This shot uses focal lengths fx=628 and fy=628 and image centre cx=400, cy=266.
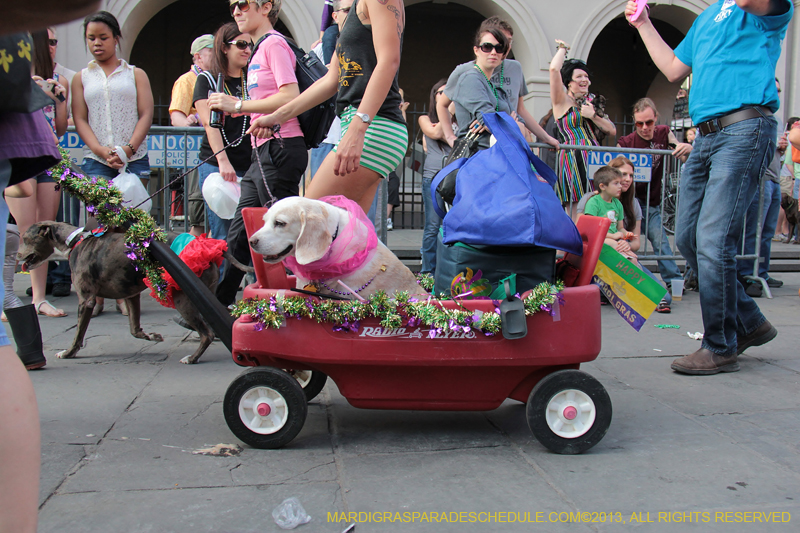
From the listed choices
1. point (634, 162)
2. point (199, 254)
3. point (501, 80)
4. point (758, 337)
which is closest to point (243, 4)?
point (199, 254)

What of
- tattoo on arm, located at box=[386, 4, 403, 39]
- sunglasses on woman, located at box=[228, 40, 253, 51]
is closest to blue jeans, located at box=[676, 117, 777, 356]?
tattoo on arm, located at box=[386, 4, 403, 39]

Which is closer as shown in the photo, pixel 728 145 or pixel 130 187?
pixel 728 145

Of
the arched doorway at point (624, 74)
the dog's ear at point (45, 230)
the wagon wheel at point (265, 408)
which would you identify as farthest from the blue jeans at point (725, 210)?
the arched doorway at point (624, 74)

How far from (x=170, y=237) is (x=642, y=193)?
480 centimetres

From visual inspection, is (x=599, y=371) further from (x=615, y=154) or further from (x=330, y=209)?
(x=615, y=154)

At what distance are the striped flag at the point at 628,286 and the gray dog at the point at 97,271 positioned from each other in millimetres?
1976

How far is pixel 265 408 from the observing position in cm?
232

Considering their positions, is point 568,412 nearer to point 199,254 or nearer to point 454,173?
point 454,173

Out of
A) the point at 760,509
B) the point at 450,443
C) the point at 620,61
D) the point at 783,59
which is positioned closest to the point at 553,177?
the point at 450,443

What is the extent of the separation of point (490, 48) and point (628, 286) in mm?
2883

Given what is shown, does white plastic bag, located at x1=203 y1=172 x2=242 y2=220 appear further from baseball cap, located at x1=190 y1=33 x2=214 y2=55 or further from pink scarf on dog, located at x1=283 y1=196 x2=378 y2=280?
baseball cap, located at x1=190 y1=33 x2=214 y2=55

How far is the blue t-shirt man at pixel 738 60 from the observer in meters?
3.29

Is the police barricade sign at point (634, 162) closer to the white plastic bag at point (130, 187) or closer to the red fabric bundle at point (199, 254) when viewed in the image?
the red fabric bundle at point (199, 254)

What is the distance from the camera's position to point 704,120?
3469mm
